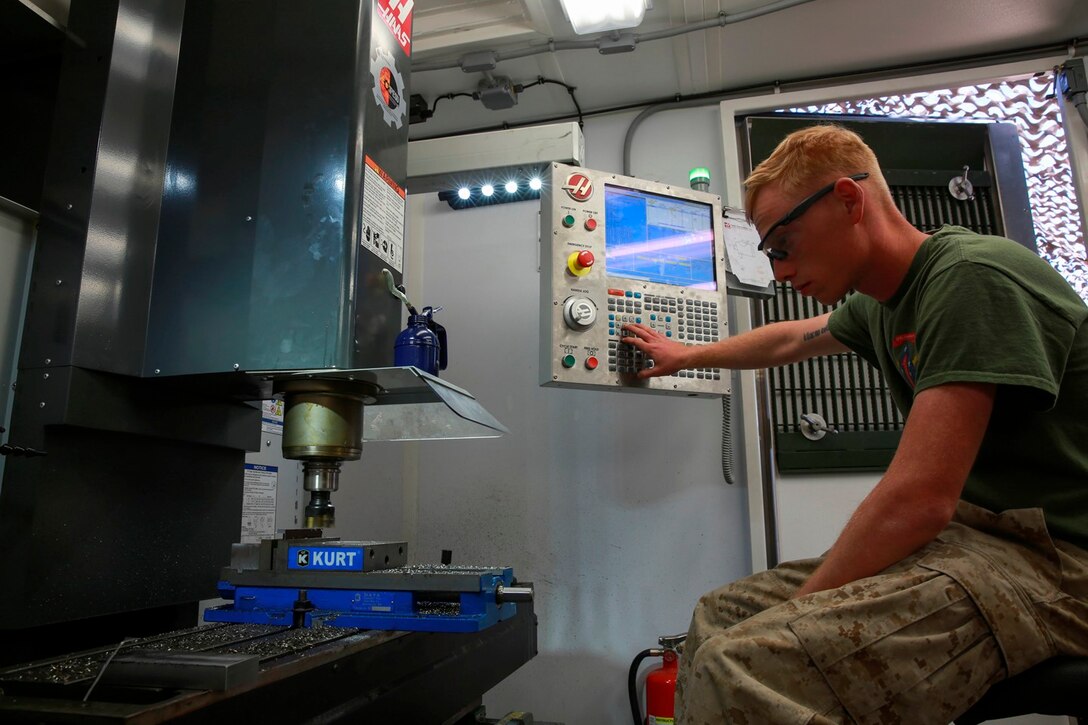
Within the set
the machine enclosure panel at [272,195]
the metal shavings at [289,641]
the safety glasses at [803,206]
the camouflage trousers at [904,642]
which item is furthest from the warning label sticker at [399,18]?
the camouflage trousers at [904,642]

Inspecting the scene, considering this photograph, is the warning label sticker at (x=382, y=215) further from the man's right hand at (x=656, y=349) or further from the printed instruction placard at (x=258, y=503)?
the printed instruction placard at (x=258, y=503)

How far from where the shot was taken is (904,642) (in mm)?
763

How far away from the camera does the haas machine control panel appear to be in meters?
1.64

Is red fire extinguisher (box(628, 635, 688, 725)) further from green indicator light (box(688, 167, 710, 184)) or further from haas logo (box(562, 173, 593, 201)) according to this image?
green indicator light (box(688, 167, 710, 184))

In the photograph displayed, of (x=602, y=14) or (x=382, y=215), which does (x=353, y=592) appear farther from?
(x=602, y=14)

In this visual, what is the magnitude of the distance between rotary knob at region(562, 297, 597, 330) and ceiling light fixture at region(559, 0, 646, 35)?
82 cm

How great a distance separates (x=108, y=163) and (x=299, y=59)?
1.18 feet

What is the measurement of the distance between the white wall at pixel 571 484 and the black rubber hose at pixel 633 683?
0.19 ft

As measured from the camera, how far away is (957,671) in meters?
0.77

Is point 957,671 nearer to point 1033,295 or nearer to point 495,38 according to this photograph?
point 1033,295

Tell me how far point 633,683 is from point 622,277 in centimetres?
113

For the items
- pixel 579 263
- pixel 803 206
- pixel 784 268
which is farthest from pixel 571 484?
pixel 803 206

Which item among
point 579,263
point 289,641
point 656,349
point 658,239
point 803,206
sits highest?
point 658,239

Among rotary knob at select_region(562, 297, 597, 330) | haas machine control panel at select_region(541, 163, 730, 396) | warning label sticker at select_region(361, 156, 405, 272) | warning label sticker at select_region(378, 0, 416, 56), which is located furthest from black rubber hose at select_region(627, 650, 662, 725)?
warning label sticker at select_region(378, 0, 416, 56)
